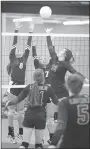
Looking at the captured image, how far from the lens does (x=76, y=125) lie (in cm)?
280

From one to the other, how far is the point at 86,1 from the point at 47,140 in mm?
1078

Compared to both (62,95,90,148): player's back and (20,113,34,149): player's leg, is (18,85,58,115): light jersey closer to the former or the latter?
(20,113,34,149): player's leg

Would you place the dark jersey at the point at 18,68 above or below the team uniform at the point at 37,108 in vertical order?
above

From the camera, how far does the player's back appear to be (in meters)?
2.79

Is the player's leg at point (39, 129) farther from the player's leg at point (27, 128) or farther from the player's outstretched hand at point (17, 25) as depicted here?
the player's outstretched hand at point (17, 25)

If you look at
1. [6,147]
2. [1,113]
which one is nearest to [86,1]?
[1,113]

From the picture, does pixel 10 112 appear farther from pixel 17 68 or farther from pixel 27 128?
pixel 17 68

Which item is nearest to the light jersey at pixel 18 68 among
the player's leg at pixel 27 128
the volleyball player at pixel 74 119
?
the player's leg at pixel 27 128

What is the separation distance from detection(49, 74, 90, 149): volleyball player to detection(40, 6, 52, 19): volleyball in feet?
2.12

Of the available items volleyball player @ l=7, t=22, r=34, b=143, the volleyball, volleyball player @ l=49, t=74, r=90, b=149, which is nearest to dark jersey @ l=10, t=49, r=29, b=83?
volleyball player @ l=7, t=22, r=34, b=143

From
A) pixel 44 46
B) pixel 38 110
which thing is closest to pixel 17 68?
pixel 44 46

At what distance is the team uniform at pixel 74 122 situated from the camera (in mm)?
2791

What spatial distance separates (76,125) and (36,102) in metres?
0.52

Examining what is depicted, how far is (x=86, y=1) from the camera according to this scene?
10.6ft
